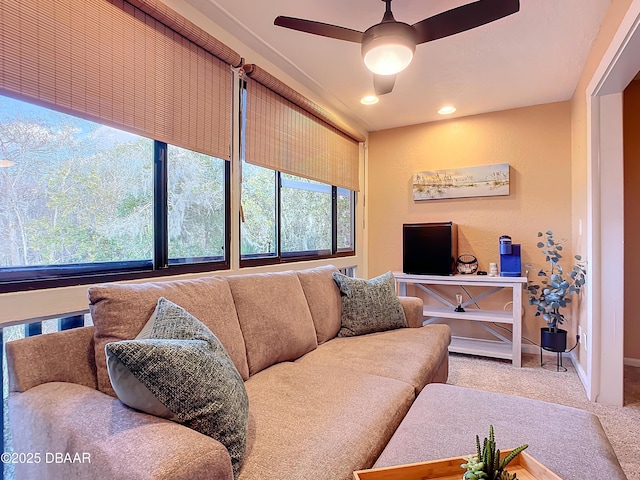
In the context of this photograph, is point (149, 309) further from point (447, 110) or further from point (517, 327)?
point (447, 110)

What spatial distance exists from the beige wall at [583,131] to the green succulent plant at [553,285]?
150mm

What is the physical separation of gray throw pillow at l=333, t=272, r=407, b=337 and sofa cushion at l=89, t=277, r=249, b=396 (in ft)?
3.09

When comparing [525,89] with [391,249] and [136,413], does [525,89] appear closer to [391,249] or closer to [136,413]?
[391,249]

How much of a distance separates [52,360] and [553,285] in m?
3.41

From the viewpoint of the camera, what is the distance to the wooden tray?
0.89 metres

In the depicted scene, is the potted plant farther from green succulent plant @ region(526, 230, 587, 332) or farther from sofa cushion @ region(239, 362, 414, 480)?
sofa cushion @ region(239, 362, 414, 480)

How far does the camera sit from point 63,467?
35.6 inches

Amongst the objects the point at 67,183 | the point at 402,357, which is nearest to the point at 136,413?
the point at 67,183

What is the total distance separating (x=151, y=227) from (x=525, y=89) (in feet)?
10.6

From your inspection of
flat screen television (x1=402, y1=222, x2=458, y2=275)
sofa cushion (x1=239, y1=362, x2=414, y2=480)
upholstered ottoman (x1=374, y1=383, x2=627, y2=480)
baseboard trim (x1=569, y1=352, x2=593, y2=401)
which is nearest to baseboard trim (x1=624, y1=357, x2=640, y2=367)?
baseboard trim (x1=569, y1=352, x2=593, y2=401)

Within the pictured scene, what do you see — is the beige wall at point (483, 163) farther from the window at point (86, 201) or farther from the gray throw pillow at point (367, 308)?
the window at point (86, 201)

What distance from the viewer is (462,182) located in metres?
3.74

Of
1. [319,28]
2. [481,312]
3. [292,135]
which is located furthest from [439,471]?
[481,312]

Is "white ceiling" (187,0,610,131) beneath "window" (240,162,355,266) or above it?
above
